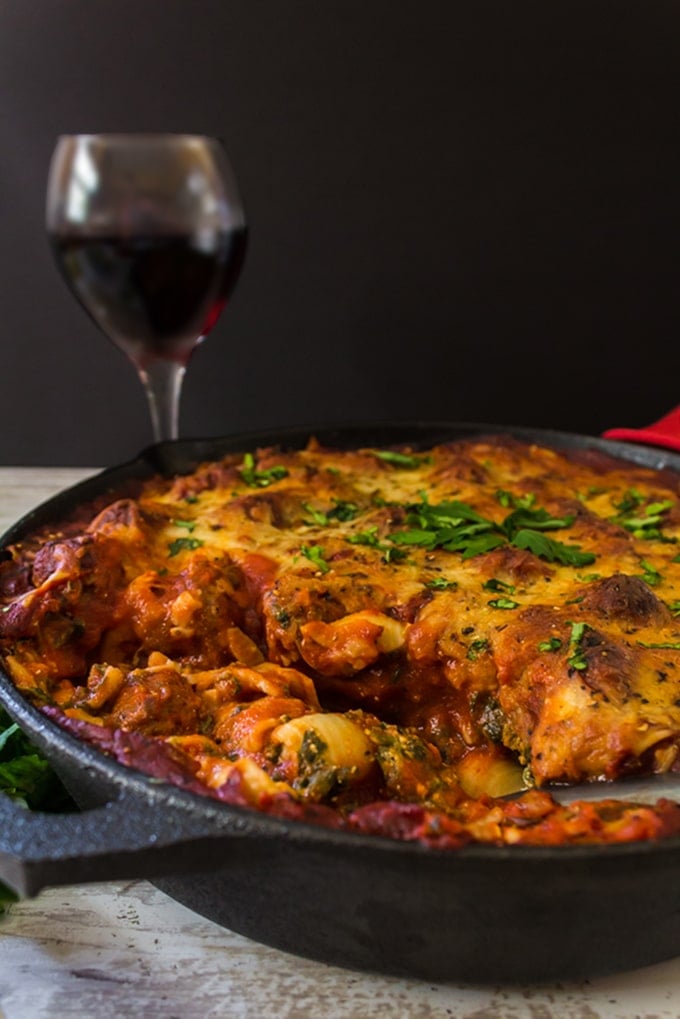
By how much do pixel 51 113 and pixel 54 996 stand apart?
289 centimetres

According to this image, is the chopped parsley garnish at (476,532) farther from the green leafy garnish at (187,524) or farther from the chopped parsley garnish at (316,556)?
the green leafy garnish at (187,524)

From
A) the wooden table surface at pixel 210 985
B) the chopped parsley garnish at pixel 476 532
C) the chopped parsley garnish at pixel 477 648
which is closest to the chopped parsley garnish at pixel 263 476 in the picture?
the chopped parsley garnish at pixel 476 532

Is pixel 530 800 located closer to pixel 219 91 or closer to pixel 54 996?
pixel 54 996

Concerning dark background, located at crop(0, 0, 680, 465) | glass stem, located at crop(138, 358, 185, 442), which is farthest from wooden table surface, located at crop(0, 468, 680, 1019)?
dark background, located at crop(0, 0, 680, 465)

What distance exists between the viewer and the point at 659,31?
3.47m

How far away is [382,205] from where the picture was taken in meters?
3.71

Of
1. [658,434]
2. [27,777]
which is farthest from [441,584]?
[658,434]

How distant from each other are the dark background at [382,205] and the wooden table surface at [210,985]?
6.19ft

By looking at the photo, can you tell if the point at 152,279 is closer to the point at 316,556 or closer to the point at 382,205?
the point at 316,556

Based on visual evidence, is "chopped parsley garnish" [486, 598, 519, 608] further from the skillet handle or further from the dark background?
the dark background

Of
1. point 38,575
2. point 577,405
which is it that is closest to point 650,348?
point 577,405

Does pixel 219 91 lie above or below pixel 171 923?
above

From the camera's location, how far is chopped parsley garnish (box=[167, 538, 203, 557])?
6.85ft

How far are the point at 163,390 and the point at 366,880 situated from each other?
1.52 meters
